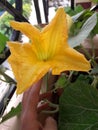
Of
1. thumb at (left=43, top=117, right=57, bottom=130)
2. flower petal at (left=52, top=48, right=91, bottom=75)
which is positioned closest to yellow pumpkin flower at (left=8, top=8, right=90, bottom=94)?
flower petal at (left=52, top=48, right=91, bottom=75)

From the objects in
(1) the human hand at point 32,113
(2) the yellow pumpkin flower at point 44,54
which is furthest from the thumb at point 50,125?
(2) the yellow pumpkin flower at point 44,54

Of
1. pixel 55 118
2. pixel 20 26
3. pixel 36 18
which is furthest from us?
pixel 36 18

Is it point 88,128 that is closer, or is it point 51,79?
point 88,128

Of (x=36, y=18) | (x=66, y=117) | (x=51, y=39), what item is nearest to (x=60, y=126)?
(x=66, y=117)

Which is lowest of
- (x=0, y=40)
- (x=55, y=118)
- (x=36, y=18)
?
(x=36, y=18)

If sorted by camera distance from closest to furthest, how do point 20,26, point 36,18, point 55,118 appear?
1. point 20,26
2. point 55,118
3. point 36,18

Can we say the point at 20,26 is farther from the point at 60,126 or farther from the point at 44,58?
the point at 60,126

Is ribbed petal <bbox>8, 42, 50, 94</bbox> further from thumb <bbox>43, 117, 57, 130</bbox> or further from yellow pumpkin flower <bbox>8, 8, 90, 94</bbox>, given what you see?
thumb <bbox>43, 117, 57, 130</bbox>

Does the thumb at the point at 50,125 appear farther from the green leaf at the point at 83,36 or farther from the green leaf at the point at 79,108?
the green leaf at the point at 83,36
